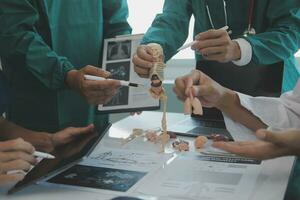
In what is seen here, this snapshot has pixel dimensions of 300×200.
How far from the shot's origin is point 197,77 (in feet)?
4.15

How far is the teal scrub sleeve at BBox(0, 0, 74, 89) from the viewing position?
4.79 ft

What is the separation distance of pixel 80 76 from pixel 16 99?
1.14ft

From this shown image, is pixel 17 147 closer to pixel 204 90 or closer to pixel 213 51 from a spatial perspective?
pixel 204 90

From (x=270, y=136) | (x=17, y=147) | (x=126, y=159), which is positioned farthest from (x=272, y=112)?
(x=17, y=147)

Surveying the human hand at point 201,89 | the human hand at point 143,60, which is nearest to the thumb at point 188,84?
the human hand at point 201,89

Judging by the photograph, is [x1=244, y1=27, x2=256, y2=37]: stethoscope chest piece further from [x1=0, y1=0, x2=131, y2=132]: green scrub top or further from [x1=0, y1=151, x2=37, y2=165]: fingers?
[x1=0, y1=151, x2=37, y2=165]: fingers

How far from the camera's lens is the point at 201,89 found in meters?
1.24

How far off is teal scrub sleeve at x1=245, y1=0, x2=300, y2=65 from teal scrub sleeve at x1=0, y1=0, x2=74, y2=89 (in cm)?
65

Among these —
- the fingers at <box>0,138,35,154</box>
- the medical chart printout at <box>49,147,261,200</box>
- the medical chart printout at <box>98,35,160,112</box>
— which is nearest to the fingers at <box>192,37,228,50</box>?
the medical chart printout at <box>98,35,160,112</box>

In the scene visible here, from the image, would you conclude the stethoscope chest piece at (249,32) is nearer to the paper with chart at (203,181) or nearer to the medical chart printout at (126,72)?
the medical chart printout at (126,72)

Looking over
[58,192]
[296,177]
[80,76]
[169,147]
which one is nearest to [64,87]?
[80,76]

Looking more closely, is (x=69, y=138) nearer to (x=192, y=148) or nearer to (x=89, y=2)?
(x=192, y=148)

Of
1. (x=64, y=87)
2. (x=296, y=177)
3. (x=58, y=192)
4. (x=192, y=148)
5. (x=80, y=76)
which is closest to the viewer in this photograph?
(x=58, y=192)

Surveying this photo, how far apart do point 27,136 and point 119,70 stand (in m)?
0.37
